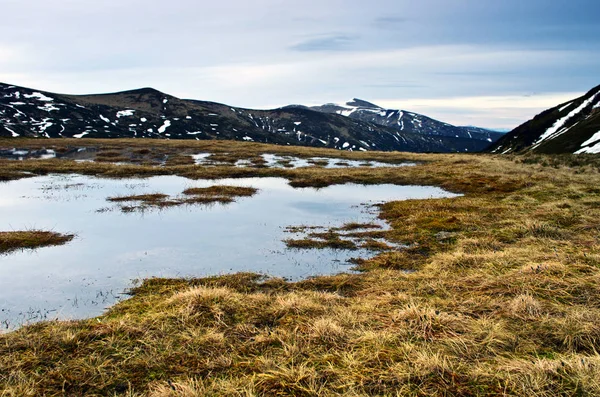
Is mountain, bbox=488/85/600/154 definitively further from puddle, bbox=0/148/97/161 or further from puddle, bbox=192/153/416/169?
puddle, bbox=0/148/97/161

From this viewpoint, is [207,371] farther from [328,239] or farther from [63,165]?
[63,165]

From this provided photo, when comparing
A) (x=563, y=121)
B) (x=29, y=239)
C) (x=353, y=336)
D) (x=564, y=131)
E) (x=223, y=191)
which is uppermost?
(x=563, y=121)

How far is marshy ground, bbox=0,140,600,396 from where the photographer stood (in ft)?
18.4

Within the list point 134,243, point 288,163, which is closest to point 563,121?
point 288,163

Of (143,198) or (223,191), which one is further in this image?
(223,191)

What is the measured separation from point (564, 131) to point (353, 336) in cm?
14527

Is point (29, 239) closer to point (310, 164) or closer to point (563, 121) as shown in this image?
point (310, 164)

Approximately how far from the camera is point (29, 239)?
585 inches

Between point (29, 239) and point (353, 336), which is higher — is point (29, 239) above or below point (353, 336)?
below

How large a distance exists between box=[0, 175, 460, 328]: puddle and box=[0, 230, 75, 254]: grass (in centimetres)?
60

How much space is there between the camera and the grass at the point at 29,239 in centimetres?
1410

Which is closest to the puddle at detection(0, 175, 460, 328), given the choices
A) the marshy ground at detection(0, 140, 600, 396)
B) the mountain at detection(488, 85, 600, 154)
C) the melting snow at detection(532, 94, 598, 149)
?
the marshy ground at detection(0, 140, 600, 396)

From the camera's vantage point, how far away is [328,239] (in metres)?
16.1

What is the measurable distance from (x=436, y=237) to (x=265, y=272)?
8.66 m
